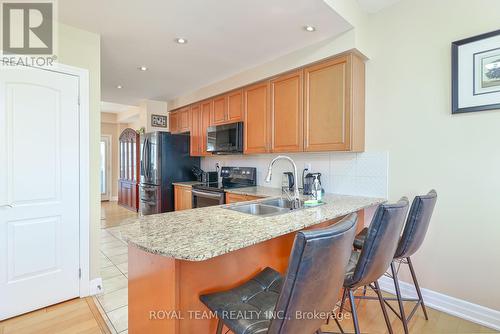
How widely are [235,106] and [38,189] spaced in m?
2.38

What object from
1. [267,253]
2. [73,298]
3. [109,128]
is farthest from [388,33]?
[109,128]

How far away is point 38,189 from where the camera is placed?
2076 millimetres

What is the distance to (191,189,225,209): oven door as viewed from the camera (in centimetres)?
330

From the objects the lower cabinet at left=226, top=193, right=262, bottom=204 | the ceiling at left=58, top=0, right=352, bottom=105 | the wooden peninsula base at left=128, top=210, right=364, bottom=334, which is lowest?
the wooden peninsula base at left=128, top=210, right=364, bottom=334

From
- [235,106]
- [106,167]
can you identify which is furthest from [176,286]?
[106,167]

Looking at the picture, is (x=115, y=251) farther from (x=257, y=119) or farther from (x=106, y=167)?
(x=106, y=167)

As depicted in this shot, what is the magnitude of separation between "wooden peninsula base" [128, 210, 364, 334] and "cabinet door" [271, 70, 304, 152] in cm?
167

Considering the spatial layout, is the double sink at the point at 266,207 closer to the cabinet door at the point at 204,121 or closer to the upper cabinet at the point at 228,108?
the upper cabinet at the point at 228,108

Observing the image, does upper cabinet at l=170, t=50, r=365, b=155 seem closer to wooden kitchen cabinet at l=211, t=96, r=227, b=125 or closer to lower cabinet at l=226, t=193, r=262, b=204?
wooden kitchen cabinet at l=211, t=96, r=227, b=125

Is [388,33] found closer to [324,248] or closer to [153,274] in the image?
[324,248]

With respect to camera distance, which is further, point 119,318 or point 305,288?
point 119,318

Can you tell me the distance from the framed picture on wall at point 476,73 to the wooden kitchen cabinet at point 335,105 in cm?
74

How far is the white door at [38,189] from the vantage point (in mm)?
1950

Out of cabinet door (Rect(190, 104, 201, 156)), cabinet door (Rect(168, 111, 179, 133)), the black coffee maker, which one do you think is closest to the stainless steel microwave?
cabinet door (Rect(190, 104, 201, 156))
